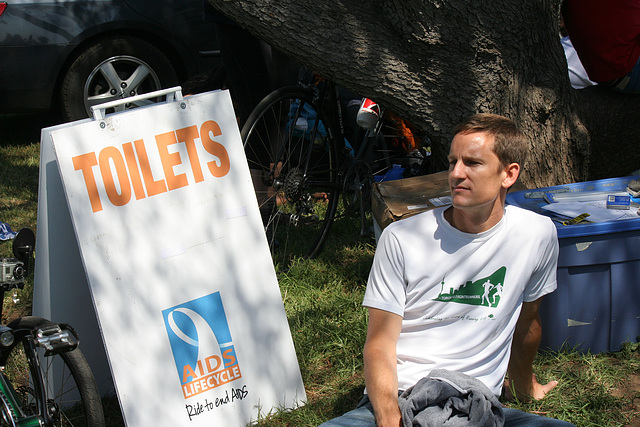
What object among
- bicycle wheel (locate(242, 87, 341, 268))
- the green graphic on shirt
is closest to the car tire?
bicycle wheel (locate(242, 87, 341, 268))

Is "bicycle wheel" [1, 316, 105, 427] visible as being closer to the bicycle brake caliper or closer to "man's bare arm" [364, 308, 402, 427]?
the bicycle brake caliper

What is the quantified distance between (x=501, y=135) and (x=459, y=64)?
1208 mm

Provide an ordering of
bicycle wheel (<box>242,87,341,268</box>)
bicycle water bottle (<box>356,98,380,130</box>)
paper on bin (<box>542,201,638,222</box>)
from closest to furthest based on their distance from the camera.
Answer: paper on bin (<box>542,201,638,222</box>) < bicycle wheel (<box>242,87,341,268</box>) < bicycle water bottle (<box>356,98,380,130</box>)

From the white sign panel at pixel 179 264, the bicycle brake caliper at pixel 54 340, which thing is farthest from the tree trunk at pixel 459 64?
the bicycle brake caliper at pixel 54 340

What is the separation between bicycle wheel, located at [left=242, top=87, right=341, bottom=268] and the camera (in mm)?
4000

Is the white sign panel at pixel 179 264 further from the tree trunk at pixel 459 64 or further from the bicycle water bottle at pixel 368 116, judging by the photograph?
the bicycle water bottle at pixel 368 116

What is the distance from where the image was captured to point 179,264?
2639 mm

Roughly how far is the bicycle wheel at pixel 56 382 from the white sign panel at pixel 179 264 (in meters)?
0.15

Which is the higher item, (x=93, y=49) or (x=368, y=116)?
(x=93, y=49)

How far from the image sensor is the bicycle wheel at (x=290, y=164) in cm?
400

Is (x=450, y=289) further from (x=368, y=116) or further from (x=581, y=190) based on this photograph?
(x=368, y=116)

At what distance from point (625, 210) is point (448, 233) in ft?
3.92

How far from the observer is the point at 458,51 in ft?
10.7

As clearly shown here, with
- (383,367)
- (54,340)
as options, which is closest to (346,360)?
(383,367)
